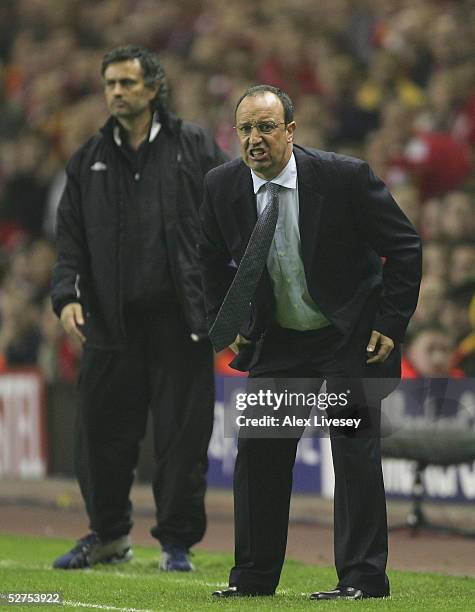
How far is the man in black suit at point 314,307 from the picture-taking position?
640 cm

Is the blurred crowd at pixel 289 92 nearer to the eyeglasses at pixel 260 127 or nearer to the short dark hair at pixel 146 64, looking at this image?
the short dark hair at pixel 146 64

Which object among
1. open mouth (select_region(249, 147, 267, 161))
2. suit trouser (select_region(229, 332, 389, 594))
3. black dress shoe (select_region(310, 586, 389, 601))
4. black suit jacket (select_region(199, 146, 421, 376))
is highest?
open mouth (select_region(249, 147, 267, 161))

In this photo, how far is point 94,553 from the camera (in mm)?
8273

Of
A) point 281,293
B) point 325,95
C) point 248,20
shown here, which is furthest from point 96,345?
point 248,20

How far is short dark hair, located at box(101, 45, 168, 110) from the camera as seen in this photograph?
8.18 meters

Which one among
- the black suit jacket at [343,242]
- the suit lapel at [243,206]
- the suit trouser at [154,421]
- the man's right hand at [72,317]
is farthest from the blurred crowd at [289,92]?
the suit lapel at [243,206]

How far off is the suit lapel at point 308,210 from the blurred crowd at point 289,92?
4.23m

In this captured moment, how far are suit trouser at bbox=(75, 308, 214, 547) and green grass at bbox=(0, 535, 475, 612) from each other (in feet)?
0.99

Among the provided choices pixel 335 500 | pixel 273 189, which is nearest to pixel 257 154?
pixel 273 189

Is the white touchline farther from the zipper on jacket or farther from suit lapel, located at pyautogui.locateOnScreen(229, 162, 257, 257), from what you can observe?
the zipper on jacket

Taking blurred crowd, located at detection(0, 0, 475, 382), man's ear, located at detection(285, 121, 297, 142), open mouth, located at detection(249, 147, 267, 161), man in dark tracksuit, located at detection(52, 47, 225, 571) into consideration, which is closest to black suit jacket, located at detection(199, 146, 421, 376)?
man's ear, located at detection(285, 121, 297, 142)

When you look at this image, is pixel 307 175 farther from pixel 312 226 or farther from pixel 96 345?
pixel 96 345

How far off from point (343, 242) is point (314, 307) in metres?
0.29

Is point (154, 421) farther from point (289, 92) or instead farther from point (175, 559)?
point (289, 92)
